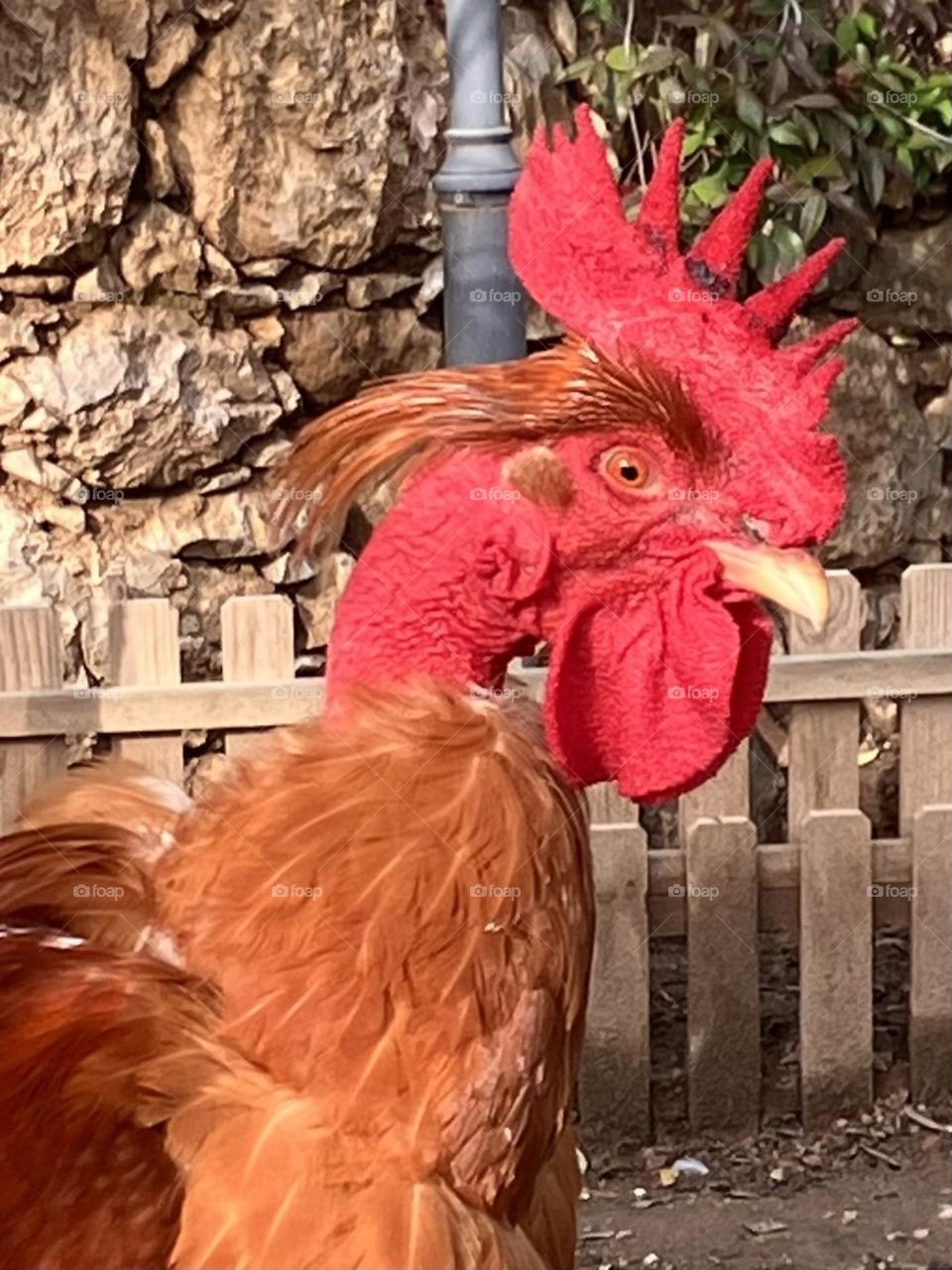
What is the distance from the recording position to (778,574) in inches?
78.7

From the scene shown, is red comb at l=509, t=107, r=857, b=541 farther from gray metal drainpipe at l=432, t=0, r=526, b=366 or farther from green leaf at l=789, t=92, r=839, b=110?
green leaf at l=789, t=92, r=839, b=110

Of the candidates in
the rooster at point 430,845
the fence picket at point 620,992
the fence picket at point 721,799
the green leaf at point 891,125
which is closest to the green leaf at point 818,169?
the green leaf at point 891,125

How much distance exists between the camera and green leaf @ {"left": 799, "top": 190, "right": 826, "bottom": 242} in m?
4.81

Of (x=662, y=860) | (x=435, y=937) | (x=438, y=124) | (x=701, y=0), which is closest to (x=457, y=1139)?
(x=435, y=937)

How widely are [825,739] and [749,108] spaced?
1674 mm

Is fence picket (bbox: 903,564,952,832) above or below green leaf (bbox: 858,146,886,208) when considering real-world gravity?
below

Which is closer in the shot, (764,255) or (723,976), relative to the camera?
(723,976)

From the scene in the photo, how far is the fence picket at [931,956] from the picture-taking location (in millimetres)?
4348

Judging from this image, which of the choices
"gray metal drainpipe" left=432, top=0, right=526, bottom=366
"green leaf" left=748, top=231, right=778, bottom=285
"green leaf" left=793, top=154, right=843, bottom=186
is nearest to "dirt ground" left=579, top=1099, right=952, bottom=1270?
"gray metal drainpipe" left=432, top=0, right=526, bottom=366

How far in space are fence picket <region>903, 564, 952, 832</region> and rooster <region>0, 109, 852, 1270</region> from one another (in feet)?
7.29

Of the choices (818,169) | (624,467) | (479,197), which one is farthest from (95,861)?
(818,169)

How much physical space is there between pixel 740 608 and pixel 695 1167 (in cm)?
254

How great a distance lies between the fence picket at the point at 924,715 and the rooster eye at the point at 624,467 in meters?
2.42

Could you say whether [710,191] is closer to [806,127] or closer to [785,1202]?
[806,127]
